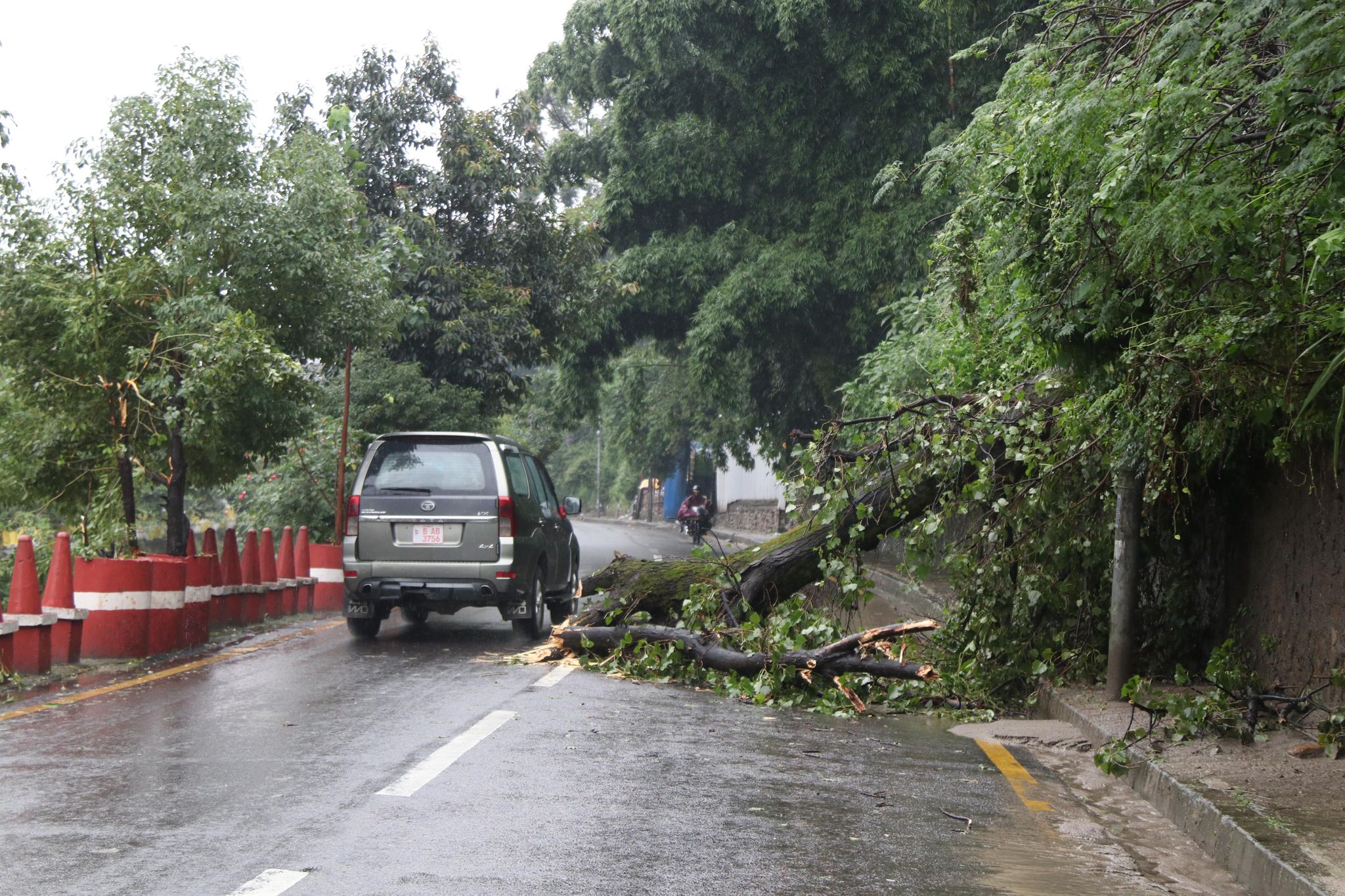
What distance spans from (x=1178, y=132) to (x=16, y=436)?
38.6 feet

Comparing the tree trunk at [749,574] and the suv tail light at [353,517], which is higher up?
the suv tail light at [353,517]

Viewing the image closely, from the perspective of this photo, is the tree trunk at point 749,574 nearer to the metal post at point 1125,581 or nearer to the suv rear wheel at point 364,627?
the metal post at point 1125,581

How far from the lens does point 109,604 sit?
11031 mm

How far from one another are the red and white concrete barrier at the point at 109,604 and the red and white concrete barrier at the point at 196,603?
80cm

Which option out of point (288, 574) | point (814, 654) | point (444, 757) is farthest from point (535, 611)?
point (444, 757)

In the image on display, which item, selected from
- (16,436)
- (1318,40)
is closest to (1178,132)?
(1318,40)

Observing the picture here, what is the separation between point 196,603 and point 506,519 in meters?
2.77

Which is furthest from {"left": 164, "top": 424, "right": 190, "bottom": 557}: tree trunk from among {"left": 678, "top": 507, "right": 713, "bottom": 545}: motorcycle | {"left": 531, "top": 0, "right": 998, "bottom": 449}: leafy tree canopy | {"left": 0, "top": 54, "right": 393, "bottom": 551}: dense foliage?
{"left": 678, "top": 507, "right": 713, "bottom": 545}: motorcycle

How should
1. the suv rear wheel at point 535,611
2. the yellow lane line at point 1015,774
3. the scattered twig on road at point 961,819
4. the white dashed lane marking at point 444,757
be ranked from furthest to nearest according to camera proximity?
the suv rear wheel at point 535,611 < the yellow lane line at point 1015,774 < the white dashed lane marking at point 444,757 < the scattered twig on road at point 961,819

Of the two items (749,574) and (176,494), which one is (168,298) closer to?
(176,494)

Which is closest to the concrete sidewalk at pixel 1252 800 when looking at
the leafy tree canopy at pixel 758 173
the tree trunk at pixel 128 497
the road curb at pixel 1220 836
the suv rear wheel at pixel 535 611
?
the road curb at pixel 1220 836

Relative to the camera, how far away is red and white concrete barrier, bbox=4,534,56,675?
983cm

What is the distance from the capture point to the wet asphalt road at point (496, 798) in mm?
5238

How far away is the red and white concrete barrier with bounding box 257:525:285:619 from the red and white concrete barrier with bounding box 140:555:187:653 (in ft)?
10.4
